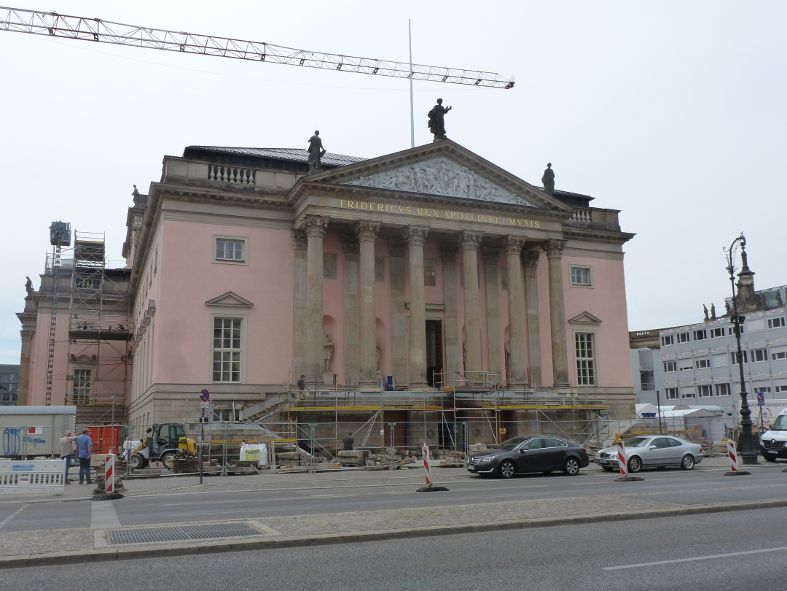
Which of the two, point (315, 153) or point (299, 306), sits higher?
point (315, 153)

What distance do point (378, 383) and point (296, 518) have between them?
2396 cm

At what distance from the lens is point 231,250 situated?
39469 millimetres

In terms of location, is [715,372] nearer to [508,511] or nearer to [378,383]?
[378,383]

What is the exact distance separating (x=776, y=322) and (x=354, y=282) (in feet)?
164

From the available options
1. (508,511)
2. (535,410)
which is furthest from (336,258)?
(508,511)

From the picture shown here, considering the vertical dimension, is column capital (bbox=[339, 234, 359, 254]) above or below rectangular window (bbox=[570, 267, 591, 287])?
above

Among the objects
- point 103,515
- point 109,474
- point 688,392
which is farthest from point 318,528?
point 688,392

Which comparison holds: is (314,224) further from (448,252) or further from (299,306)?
(448,252)

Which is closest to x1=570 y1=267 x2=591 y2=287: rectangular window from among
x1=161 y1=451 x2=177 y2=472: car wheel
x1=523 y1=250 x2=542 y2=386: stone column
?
x1=523 y1=250 x2=542 y2=386: stone column

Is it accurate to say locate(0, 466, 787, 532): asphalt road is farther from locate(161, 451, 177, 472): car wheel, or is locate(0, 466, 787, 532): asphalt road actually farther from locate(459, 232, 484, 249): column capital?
locate(459, 232, 484, 249): column capital

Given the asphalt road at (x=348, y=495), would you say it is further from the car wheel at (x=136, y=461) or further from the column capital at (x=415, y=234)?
the column capital at (x=415, y=234)

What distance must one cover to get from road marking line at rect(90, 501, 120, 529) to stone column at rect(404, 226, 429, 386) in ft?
71.3

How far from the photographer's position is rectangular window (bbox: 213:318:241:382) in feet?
125

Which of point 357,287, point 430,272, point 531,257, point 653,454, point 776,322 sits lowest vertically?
point 653,454
